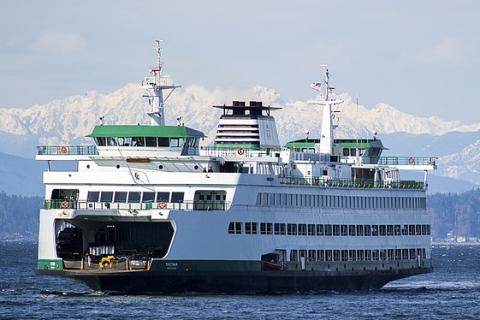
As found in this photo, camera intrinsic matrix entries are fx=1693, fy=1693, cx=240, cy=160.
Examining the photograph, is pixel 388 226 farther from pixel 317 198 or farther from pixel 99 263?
pixel 99 263

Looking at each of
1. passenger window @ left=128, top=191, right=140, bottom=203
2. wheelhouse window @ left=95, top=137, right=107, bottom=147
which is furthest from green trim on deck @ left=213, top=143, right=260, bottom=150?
passenger window @ left=128, top=191, right=140, bottom=203

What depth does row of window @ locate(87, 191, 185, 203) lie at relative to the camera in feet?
252

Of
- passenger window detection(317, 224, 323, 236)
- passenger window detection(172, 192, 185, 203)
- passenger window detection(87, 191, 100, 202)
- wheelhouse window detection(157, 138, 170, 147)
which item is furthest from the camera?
passenger window detection(317, 224, 323, 236)

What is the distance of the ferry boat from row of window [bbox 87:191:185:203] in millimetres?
46

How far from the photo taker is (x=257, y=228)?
79312mm

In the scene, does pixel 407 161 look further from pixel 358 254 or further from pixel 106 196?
pixel 106 196

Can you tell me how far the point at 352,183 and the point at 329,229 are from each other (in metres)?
3.92

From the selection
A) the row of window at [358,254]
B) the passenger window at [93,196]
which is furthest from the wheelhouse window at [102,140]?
the row of window at [358,254]

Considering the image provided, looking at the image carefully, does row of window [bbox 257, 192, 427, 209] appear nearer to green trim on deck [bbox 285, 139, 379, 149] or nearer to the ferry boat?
Answer: the ferry boat

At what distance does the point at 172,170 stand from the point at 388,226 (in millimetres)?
17571

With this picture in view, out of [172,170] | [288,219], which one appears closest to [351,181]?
[288,219]

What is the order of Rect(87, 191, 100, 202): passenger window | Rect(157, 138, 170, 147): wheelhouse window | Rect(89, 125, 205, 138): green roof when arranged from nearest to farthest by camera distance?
Rect(87, 191, 100, 202): passenger window
Rect(89, 125, 205, 138): green roof
Rect(157, 138, 170, 147): wheelhouse window

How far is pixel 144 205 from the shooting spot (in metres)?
76.4

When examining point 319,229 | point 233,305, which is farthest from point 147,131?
point 319,229
